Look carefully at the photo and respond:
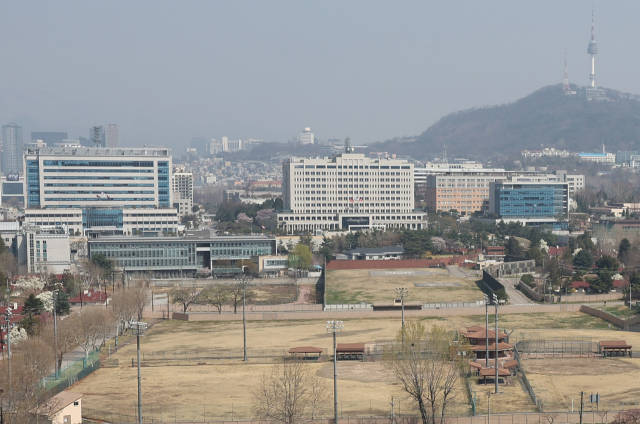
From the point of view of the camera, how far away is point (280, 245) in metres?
111

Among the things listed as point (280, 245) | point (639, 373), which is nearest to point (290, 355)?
point (639, 373)

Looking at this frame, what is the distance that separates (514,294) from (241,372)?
35.1 meters

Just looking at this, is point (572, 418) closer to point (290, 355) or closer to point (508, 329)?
point (290, 355)

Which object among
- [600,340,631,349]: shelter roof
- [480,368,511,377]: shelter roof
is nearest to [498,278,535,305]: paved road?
[600,340,631,349]: shelter roof

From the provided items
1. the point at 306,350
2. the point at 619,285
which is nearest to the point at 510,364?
the point at 306,350

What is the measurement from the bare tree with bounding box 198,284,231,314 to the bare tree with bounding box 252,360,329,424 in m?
26.7

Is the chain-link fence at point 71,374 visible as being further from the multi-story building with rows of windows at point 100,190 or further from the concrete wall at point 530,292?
the multi-story building with rows of windows at point 100,190

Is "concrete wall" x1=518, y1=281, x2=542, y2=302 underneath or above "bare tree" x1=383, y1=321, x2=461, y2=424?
underneath

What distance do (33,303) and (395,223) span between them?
3266 inches

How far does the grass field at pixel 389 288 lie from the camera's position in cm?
7300

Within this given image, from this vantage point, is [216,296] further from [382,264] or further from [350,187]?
[350,187]

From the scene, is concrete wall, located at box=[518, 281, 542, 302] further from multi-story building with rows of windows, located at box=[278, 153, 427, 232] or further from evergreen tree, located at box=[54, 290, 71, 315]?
multi-story building with rows of windows, located at box=[278, 153, 427, 232]

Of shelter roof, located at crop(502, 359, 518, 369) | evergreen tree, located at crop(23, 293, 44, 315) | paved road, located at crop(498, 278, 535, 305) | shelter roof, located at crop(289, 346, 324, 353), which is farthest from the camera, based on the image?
paved road, located at crop(498, 278, 535, 305)

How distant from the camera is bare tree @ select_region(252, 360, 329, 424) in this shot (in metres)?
33.6
